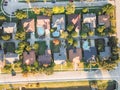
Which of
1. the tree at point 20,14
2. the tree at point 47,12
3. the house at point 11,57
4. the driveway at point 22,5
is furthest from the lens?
the driveway at point 22,5

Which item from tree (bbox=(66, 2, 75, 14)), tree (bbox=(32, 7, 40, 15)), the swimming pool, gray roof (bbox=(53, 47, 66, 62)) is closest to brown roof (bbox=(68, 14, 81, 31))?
tree (bbox=(66, 2, 75, 14))

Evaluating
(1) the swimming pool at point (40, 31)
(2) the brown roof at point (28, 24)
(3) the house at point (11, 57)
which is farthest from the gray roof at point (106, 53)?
(3) the house at point (11, 57)

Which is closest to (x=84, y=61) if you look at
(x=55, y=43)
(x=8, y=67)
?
(x=55, y=43)

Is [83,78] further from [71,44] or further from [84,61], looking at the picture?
[71,44]

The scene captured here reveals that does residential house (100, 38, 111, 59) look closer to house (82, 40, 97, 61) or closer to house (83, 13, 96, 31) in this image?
house (82, 40, 97, 61)

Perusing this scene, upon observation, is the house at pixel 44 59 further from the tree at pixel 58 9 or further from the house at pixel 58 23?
the tree at pixel 58 9

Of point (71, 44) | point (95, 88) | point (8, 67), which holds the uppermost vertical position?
point (71, 44)
